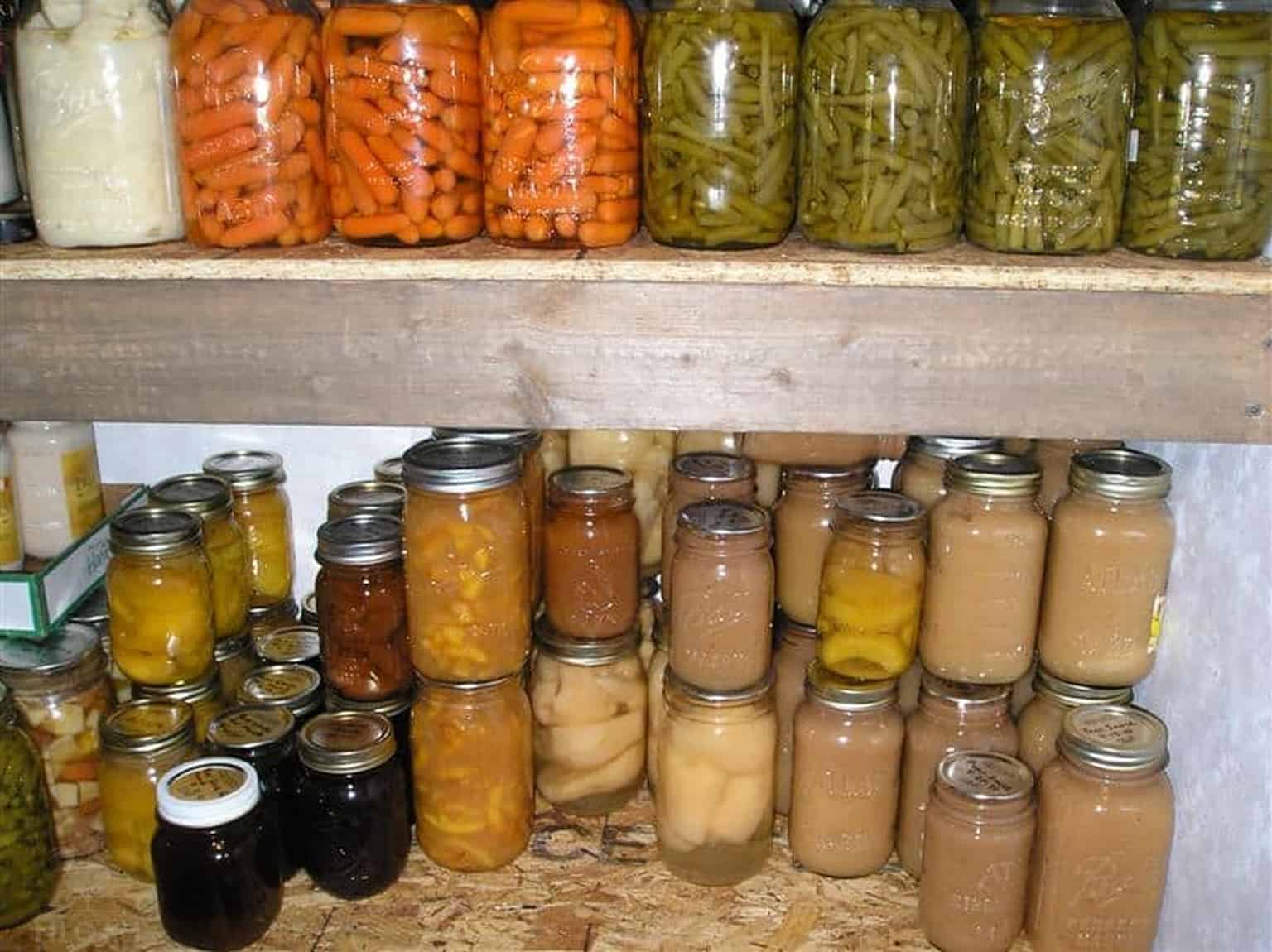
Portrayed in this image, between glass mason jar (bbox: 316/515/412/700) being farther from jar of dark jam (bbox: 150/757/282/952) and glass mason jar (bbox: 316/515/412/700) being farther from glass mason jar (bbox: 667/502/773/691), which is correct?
glass mason jar (bbox: 667/502/773/691)

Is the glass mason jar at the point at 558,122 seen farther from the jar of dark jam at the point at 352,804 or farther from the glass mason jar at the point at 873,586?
the jar of dark jam at the point at 352,804

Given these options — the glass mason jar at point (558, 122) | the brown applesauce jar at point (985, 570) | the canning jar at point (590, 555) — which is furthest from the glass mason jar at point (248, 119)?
the brown applesauce jar at point (985, 570)

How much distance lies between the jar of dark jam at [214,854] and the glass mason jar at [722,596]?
15.8 inches

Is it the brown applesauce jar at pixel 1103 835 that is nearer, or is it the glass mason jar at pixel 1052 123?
the glass mason jar at pixel 1052 123

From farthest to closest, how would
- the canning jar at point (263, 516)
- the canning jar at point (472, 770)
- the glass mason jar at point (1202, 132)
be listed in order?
the canning jar at point (263, 516), the canning jar at point (472, 770), the glass mason jar at point (1202, 132)

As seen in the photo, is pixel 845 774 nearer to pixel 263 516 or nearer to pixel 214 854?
pixel 214 854

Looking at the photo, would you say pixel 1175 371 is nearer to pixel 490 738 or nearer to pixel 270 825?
pixel 490 738

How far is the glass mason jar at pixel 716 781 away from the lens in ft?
3.86

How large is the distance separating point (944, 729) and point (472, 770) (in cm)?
44

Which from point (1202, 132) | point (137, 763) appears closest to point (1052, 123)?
point (1202, 132)

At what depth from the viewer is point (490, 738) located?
3.87 ft

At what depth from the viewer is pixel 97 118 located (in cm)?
98

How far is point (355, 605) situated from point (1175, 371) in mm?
744

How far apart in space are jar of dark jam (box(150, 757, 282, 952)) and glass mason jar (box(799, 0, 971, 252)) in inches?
26.8
